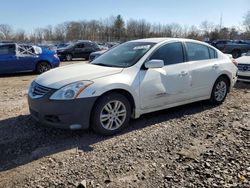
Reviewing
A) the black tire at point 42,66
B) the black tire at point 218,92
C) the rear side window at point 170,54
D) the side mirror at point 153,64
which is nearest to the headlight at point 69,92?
the side mirror at point 153,64

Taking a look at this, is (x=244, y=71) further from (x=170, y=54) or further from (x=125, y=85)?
(x=125, y=85)

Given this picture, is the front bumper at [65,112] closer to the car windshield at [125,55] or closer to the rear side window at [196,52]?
the car windshield at [125,55]

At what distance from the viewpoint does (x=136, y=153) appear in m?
4.02

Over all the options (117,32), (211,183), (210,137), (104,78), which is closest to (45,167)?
(104,78)

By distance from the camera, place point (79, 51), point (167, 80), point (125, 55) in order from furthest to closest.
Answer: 1. point (79, 51)
2. point (125, 55)
3. point (167, 80)

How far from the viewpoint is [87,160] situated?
3.80 meters

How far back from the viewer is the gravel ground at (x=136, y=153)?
336cm

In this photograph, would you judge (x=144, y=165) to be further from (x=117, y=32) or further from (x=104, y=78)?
(x=117, y=32)

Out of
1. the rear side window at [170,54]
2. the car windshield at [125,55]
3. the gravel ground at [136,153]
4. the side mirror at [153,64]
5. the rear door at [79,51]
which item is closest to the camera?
the gravel ground at [136,153]

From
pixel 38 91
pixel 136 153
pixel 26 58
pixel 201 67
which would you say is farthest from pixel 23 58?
pixel 136 153

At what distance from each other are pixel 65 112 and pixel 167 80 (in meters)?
1.99

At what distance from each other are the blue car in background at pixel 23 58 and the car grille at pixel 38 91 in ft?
26.1

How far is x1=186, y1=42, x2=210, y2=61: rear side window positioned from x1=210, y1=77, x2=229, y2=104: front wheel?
664 millimetres

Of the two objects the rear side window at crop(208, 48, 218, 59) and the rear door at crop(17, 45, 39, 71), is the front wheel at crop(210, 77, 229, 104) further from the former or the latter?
the rear door at crop(17, 45, 39, 71)
